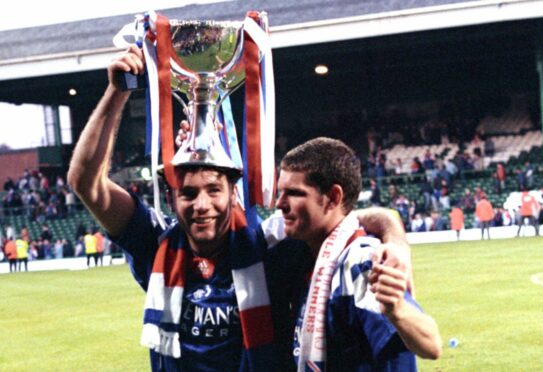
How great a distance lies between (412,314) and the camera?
2.85m

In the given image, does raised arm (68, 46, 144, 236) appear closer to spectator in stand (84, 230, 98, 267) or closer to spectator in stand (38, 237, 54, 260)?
spectator in stand (84, 230, 98, 267)

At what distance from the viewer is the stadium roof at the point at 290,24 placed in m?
29.1

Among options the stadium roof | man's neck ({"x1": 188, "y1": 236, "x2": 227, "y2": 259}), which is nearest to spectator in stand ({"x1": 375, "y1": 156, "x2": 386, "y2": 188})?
the stadium roof

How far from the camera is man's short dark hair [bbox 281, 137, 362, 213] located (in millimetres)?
3268

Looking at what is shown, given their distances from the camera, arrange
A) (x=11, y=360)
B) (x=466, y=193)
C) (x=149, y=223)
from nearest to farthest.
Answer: (x=149, y=223) → (x=11, y=360) → (x=466, y=193)

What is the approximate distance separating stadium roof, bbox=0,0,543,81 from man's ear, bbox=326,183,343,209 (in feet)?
87.0

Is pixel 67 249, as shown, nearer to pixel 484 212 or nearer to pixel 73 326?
pixel 484 212

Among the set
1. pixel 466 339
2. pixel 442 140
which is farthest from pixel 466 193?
pixel 466 339

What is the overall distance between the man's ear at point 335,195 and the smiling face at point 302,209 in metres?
0.01

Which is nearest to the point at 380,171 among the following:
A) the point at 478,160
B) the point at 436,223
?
the point at 478,160

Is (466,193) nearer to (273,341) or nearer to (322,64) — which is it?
(322,64)

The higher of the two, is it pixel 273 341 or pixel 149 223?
pixel 149 223

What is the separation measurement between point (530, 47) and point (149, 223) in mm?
35187

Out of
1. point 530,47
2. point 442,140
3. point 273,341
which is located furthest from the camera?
point 442,140
